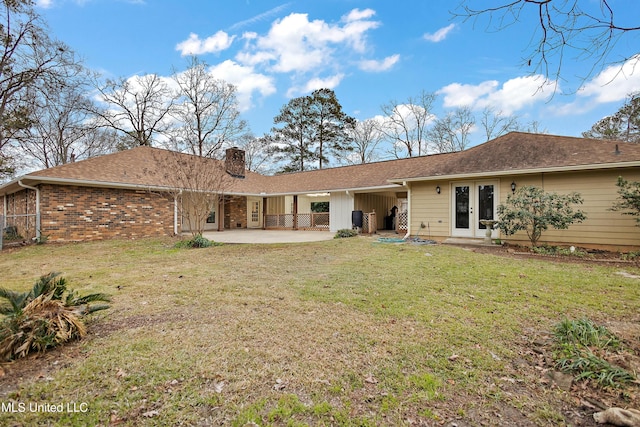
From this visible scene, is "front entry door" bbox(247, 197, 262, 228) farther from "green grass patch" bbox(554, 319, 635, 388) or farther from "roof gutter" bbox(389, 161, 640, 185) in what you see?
"green grass patch" bbox(554, 319, 635, 388)

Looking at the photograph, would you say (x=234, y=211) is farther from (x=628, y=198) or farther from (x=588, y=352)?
(x=588, y=352)

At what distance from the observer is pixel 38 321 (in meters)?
2.63

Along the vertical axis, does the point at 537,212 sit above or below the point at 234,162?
below

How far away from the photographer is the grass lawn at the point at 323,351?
6.26ft

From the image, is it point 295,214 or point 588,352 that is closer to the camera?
point 588,352

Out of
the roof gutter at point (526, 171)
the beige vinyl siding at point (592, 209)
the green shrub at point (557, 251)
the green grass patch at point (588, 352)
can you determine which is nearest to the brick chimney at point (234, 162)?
the roof gutter at point (526, 171)

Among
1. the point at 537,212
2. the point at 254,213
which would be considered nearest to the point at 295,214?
the point at 254,213

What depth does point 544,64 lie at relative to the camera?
2.61 m

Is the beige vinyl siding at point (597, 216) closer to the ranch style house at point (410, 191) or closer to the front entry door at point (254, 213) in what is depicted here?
the ranch style house at point (410, 191)

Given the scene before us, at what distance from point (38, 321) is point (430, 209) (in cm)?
1064

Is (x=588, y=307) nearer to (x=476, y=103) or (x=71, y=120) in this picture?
(x=476, y=103)

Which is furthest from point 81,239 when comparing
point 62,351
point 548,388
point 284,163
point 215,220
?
point 284,163

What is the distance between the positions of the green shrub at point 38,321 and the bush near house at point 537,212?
31.1 feet

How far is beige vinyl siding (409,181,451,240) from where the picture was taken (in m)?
10.4
